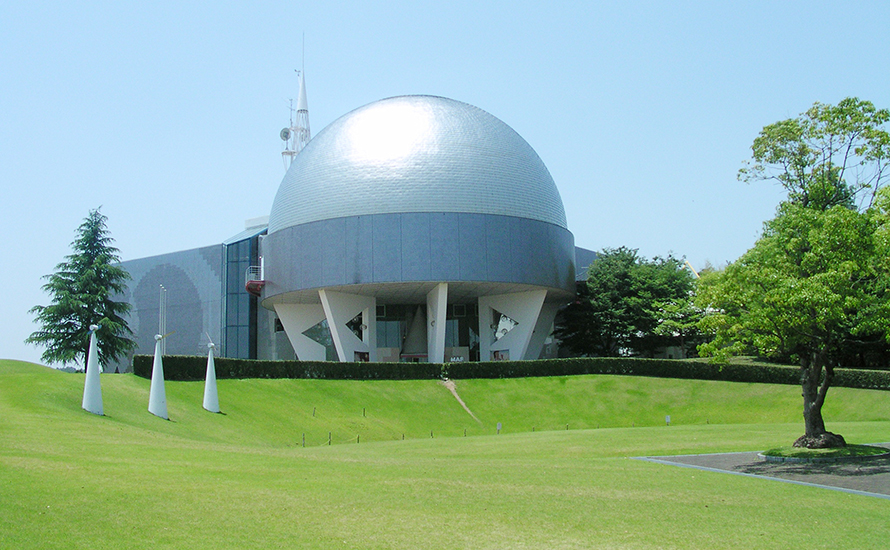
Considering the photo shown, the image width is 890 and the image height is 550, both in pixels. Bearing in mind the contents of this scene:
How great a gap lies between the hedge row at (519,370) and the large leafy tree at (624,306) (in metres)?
9.24

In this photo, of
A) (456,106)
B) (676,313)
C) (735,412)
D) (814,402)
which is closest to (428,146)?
(456,106)

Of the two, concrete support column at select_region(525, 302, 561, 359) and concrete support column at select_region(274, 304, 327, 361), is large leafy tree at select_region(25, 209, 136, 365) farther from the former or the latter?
concrete support column at select_region(525, 302, 561, 359)

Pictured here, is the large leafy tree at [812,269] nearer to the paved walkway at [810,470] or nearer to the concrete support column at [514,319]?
the paved walkway at [810,470]

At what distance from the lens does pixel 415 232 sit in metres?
51.8

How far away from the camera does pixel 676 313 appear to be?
58.1 metres

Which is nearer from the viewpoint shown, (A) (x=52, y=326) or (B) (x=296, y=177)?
(A) (x=52, y=326)

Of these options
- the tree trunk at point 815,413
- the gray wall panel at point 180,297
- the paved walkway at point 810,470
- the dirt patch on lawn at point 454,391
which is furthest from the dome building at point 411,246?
the paved walkway at point 810,470

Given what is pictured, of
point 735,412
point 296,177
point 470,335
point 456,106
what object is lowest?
point 735,412

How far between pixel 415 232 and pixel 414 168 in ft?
15.2

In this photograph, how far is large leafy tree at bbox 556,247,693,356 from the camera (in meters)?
59.3

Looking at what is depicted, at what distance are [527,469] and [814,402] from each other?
30.3 feet

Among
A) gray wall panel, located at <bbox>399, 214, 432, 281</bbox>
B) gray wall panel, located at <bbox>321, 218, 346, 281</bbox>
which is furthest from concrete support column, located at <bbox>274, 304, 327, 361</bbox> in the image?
gray wall panel, located at <bbox>399, 214, 432, 281</bbox>

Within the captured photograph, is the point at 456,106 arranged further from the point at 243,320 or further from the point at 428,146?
the point at 243,320

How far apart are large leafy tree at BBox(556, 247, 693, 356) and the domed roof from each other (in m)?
7.14
